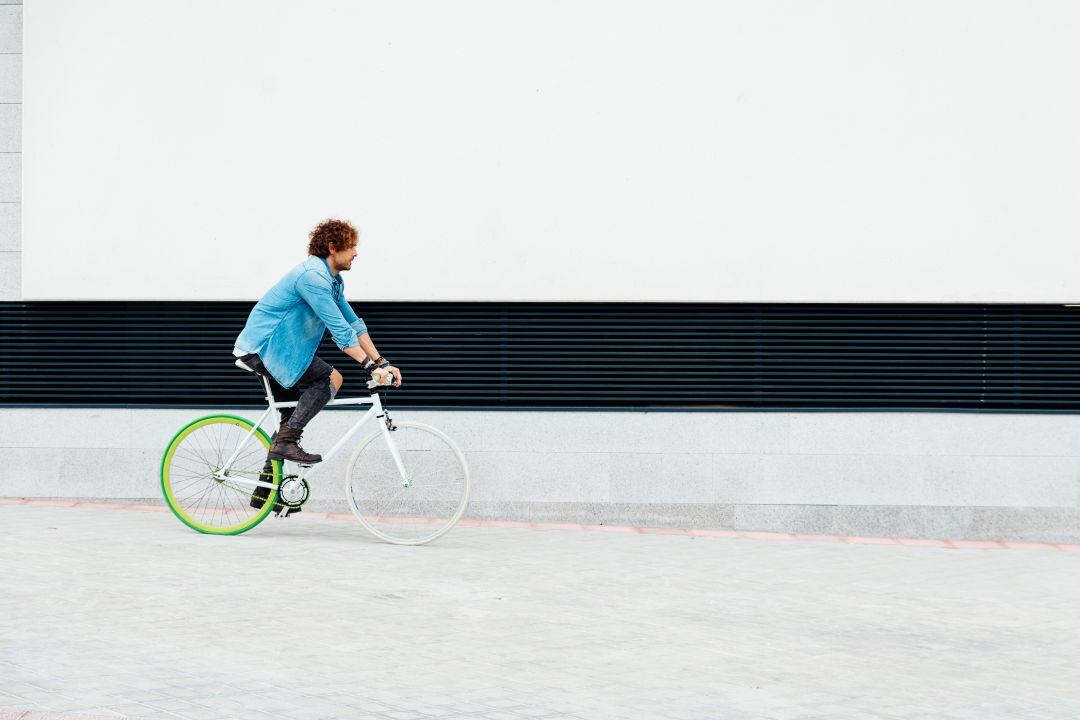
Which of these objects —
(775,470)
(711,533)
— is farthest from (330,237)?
(775,470)

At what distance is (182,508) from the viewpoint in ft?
30.8

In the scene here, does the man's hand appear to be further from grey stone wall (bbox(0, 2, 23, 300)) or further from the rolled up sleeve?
grey stone wall (bbox(0, 2, 23, 300))

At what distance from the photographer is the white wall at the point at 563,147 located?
1047 cm

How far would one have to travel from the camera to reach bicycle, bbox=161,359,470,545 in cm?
895

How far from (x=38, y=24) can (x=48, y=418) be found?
2830 mm

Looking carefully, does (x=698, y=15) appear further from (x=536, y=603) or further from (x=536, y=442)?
(x=536, y=603)

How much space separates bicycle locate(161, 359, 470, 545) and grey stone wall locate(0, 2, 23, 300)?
2.51 metres

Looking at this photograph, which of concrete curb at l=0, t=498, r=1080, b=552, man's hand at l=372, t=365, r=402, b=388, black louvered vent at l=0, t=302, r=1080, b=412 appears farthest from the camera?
black louvered vent at l=0, t=302, r=1080, b=412

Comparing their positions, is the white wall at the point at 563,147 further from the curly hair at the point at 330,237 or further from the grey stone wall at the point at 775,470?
the curly hair at the point at 330,237

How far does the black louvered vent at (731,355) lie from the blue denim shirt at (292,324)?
66.9 inches

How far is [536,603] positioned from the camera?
7355mm

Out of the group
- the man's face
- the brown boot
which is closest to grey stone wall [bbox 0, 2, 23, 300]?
the brown boot

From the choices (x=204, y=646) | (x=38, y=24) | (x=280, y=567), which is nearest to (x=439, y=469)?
(x=280, y=567)

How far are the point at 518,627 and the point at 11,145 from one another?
243 inches
